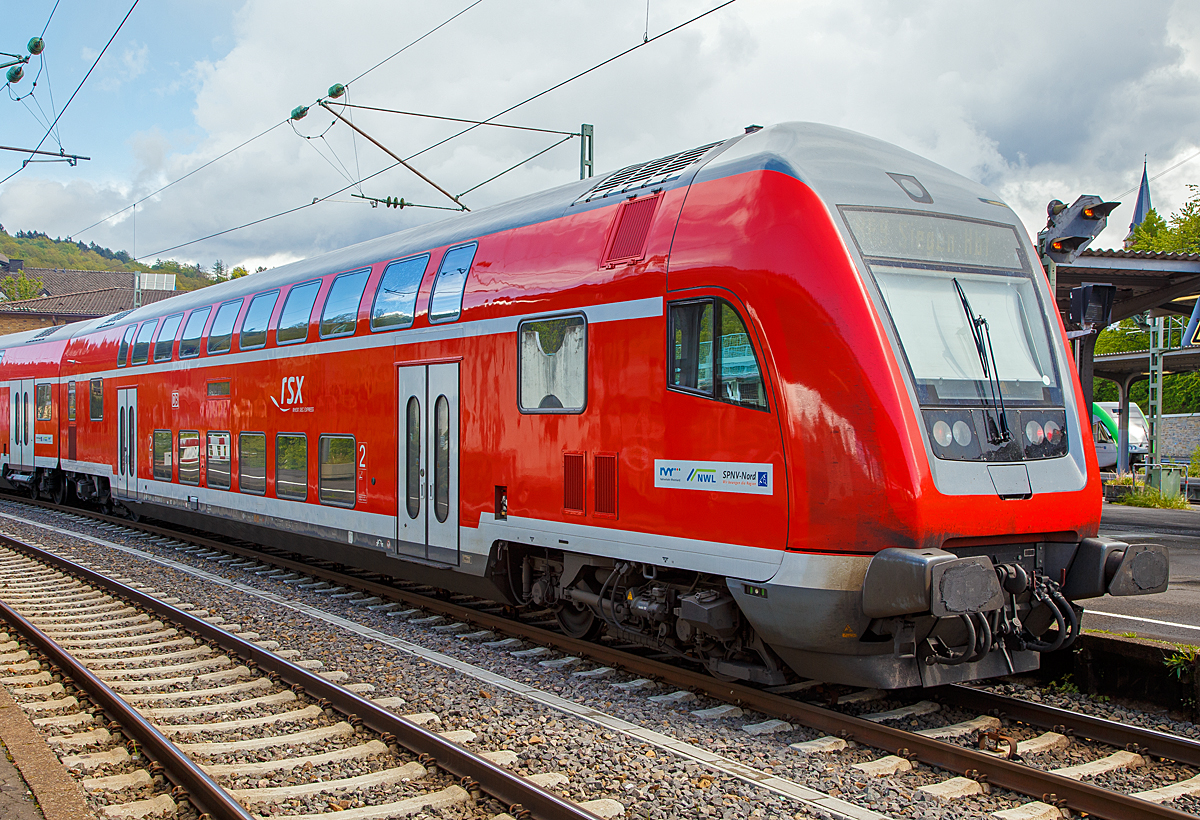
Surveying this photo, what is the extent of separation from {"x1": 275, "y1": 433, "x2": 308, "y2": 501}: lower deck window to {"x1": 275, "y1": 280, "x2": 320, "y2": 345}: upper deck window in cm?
117

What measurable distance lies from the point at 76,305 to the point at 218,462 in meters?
73.1

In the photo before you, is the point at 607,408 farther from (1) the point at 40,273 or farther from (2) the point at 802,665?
(1) the point at 40,273

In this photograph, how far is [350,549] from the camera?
1055cm

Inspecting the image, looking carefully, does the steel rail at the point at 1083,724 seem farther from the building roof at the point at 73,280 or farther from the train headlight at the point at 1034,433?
the building roof at the point at 73,280

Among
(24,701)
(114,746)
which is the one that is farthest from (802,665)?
(24,701)

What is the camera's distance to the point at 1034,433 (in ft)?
Result: 20.0

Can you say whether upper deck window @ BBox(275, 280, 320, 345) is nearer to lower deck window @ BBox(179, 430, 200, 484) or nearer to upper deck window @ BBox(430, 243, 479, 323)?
upper deck window @ BBox(430, 243, 479, 323)

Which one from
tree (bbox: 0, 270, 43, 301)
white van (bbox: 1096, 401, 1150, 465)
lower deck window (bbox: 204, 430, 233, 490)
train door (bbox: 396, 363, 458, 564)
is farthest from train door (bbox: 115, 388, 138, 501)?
tree (bbox: 0, 270, 43, 301)

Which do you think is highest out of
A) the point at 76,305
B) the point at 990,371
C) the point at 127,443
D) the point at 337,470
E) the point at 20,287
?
the point at 20,287

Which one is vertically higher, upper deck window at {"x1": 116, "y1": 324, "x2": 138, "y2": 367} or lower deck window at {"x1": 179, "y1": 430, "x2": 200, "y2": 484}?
upper deck window at {"x1": 116, "y1": 324, "x2": 138, "y2": 367}

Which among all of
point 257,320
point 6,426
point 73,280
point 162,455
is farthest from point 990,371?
point 73,280

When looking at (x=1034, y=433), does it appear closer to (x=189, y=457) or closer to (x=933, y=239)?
(x=933, y=239)

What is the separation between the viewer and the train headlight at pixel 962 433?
5738 millimetres

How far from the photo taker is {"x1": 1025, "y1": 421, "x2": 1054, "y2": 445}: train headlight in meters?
6.05
